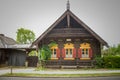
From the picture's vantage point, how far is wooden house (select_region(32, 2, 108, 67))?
28.2 metres

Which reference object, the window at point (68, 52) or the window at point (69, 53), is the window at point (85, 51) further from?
the window at point (69, 53)

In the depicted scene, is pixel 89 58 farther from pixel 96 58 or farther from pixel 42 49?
pixel 42 49

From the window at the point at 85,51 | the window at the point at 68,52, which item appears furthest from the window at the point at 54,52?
the window at the point at 85,51

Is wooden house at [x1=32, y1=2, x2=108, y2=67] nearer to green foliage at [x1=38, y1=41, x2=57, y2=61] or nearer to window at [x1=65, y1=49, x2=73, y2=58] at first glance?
window at [x1=65, y1=49, x2=73, y2=58]

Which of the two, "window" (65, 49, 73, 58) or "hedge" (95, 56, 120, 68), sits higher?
"window" (65, 49, 73, 58)

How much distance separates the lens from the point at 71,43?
1136 inches

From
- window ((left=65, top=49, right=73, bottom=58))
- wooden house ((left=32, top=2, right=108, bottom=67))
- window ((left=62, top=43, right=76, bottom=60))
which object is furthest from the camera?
window ((left=65, top=49, right=73, bottom=58))

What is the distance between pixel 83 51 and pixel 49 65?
5.24 metres

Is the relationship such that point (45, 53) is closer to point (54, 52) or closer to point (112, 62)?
point (54, 52)

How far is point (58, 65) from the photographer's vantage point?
1115 inches

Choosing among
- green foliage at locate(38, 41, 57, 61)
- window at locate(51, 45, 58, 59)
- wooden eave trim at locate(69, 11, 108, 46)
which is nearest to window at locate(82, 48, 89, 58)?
wooden eave trim at locate(69, 11, 108, 46)

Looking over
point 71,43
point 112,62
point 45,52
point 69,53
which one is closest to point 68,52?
point 69,53

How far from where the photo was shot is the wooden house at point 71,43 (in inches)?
1110

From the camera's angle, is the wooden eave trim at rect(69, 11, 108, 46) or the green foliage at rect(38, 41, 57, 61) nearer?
the wooden eave trim at rect(69, 11, 108, 46)
